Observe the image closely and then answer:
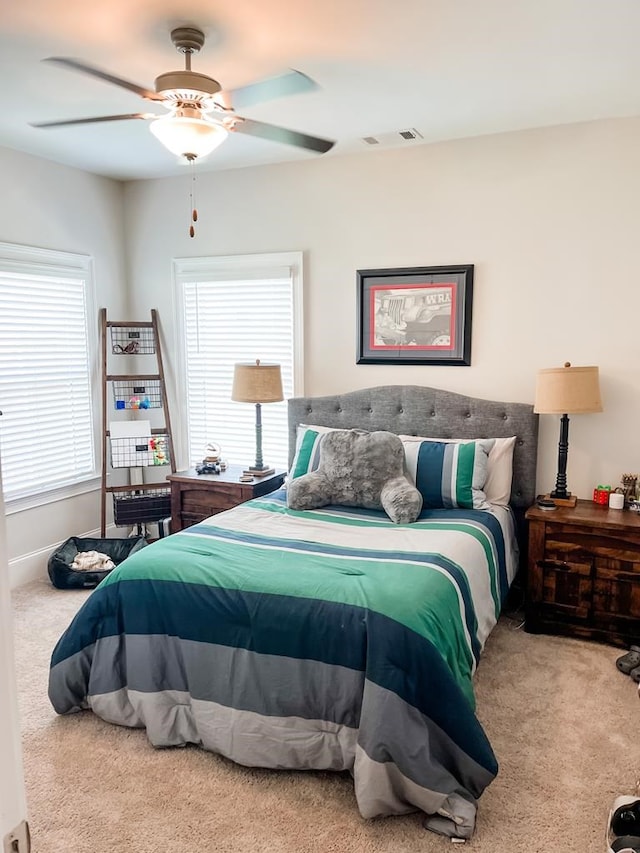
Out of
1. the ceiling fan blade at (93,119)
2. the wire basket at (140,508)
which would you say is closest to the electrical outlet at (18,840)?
the ceiling fan blade at (93,119)

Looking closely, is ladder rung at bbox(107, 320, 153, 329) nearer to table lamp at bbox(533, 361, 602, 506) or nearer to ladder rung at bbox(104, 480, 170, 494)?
ladder rung at bbox(104, 480, 170, 494)

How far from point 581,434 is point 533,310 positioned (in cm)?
79

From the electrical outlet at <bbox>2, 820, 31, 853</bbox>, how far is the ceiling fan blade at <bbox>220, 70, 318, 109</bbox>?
2129 mm

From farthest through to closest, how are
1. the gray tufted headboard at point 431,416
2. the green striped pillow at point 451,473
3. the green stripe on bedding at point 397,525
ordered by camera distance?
the gray tufted headboard at point 431,416 → the green striped pillow at point 451,473 → the green stripe on bedding at point 397,525

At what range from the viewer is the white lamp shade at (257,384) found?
4.20m

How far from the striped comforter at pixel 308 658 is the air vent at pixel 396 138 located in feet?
7.68

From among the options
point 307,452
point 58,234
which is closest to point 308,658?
point 307,452

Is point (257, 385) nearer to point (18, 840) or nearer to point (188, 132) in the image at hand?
point (188, 132)

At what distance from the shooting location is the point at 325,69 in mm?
2809

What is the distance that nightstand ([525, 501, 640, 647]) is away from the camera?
327cm

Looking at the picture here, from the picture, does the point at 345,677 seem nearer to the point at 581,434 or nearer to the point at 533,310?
the point at 581,434

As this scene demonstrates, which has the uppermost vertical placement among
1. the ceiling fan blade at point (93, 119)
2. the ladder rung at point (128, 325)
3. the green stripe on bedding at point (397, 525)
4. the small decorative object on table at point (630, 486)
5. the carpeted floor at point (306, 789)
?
the ceiling fan blade at point (93, 119)

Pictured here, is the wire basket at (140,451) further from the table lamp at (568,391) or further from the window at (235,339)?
the table lamp at (568,391)

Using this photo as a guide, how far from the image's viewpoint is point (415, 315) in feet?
13.5
